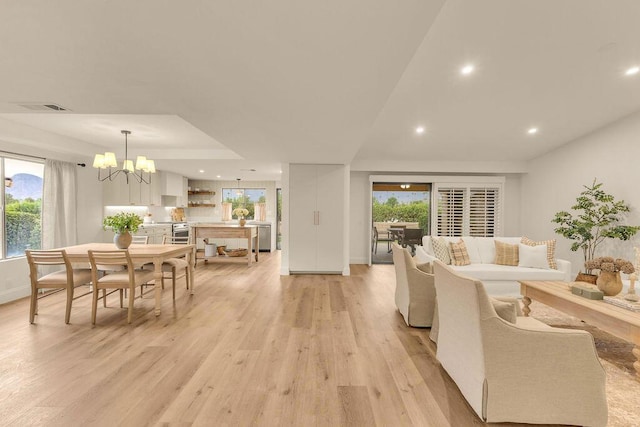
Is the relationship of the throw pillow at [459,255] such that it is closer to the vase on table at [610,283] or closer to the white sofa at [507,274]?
the white sofa at [507,274]

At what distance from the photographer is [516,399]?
5.68 ft

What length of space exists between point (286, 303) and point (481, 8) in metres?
3.91

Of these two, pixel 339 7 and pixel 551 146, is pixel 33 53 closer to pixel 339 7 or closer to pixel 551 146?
pixel 339 7

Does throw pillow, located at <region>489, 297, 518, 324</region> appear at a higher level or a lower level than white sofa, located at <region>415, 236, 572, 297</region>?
higher

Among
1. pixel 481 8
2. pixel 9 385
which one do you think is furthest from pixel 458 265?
pixel 9 385

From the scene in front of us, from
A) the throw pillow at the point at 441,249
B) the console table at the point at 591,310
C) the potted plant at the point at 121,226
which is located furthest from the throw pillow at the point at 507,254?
the potted plant at the point at 121,226

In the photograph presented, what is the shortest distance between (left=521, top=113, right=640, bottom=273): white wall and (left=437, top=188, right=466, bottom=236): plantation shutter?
1.46 metres

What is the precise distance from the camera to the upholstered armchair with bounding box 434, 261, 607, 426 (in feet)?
5.57

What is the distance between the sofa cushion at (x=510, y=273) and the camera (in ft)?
13.7

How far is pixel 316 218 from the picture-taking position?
5969mm

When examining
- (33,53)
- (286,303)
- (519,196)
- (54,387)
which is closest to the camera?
(33,53)

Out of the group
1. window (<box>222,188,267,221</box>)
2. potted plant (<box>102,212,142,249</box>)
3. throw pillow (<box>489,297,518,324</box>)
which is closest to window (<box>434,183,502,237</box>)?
throw pillow (<box>489,297,518,324</box>)

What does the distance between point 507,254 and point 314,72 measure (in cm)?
419

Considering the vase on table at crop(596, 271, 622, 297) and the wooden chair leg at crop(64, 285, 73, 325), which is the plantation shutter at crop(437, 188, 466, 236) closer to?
the vase on table at crop(596, 271, 622, 297)
